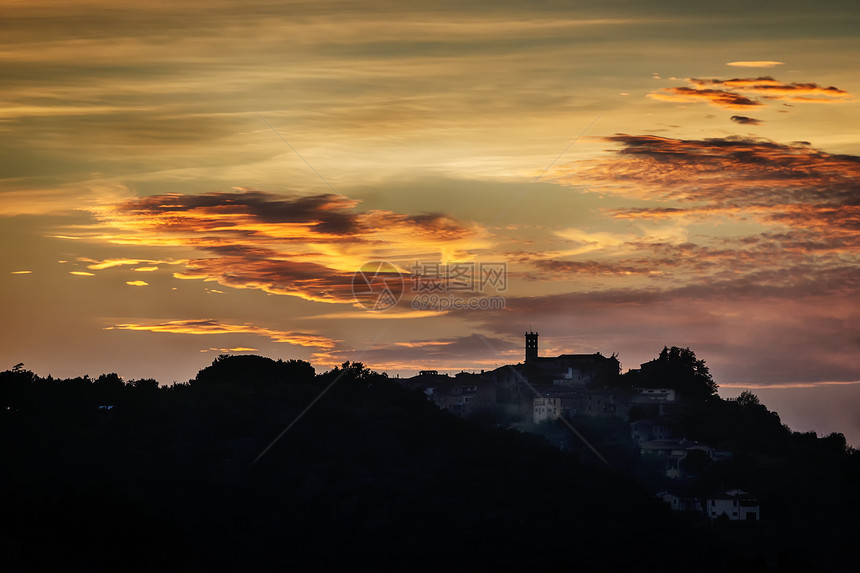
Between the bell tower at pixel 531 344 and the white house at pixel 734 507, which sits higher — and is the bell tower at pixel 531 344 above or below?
above

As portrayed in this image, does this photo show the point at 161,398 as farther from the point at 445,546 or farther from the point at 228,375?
the point at 445,546

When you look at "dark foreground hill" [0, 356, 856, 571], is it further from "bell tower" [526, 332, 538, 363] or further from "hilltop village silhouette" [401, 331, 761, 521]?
"bell tower" [526, 332, 538, 363]

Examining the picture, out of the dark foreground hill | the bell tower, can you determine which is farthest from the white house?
the bell tower

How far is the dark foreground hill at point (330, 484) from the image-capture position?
88.5m

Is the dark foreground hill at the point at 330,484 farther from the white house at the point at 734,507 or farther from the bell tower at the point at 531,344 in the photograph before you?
the bell tower at the point at 531,344

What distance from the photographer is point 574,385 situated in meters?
140

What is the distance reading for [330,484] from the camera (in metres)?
100

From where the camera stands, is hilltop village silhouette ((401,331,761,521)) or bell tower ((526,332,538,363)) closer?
hilltop village silhouette ((401,331,761,521))

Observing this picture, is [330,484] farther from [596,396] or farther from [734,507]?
[596,396]

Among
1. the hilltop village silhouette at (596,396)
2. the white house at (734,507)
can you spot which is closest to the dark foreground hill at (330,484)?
the white house at (734,507)

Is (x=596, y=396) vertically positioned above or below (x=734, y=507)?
above

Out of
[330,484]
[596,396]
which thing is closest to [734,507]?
[596,396]

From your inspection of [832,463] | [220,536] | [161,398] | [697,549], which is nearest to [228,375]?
[161,398]

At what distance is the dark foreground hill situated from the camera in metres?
88.5
